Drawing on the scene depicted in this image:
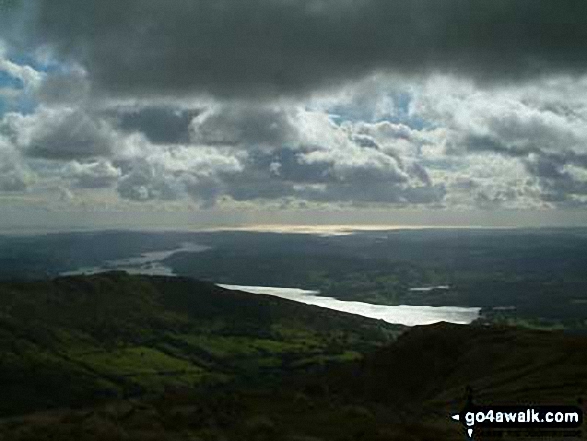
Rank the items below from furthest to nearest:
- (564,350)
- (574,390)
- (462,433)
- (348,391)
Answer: (348,391), (564,350), (574,390), (462,433)

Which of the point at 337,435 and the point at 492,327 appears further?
the point at 492,327

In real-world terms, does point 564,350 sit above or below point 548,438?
below

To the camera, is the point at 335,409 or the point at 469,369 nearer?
the point at 335,409

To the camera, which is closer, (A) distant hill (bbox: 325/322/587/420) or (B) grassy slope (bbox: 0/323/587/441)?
(B) grassy slope (bbox: 0/323/587/441)

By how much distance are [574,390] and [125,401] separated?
1759 inches

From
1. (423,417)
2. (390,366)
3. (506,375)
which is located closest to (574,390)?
(506,375)

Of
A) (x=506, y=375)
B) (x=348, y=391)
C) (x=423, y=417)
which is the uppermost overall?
(x=423, y=417)

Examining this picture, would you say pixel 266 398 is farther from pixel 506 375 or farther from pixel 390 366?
pixel 390 366

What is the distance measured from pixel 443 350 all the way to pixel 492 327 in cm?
1117

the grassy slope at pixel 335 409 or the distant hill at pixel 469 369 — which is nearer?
the grassy slope at pixel 335 409

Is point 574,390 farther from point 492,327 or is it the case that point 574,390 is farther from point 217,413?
point 492,327

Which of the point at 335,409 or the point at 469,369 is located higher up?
the point at 335,409

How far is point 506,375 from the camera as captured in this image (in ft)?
280

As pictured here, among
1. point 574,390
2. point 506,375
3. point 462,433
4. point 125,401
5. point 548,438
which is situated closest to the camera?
point 548,438
